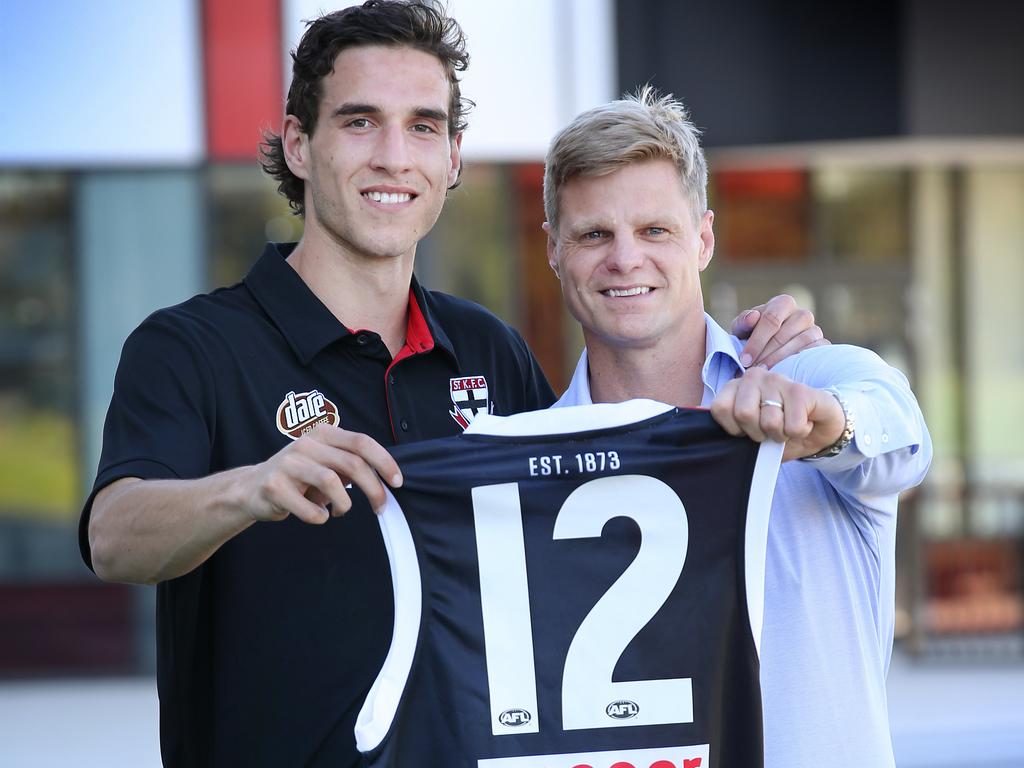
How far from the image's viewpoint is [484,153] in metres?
8.80

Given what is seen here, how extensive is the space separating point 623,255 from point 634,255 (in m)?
0.03

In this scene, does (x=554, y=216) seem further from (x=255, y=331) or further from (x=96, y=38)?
(x=96, y=38)

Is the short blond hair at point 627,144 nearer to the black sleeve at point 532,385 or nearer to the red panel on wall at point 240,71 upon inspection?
the black sleeve at point 532,385

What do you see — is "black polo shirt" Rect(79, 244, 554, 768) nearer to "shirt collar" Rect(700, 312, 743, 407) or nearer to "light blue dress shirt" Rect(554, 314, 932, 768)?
"shirt collar" Rect(700, 312, 743, 407)

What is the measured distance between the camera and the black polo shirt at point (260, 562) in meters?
2.56

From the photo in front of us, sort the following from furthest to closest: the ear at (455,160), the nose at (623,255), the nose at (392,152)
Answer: the ear at (455,160), the nose at (392,152), the nose at (623,255)

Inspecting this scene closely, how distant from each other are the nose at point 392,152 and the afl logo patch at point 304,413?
1.82 feet

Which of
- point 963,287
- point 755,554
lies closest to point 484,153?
point 963,287

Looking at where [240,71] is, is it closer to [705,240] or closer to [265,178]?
[265,178]

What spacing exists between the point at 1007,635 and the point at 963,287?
3.24 metres

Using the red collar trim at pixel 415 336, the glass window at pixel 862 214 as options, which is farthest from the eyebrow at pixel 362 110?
the glass window at pixel 862 214

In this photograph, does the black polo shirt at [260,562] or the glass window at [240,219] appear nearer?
the black polo shirt at [260,562]

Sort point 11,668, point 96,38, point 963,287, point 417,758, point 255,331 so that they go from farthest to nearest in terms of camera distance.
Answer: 1. point 963,287
2. point 11,668
3. point 96,38
4. point 255,331
5. point 417,758

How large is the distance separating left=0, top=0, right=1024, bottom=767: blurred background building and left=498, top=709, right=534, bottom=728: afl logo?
598 cm
